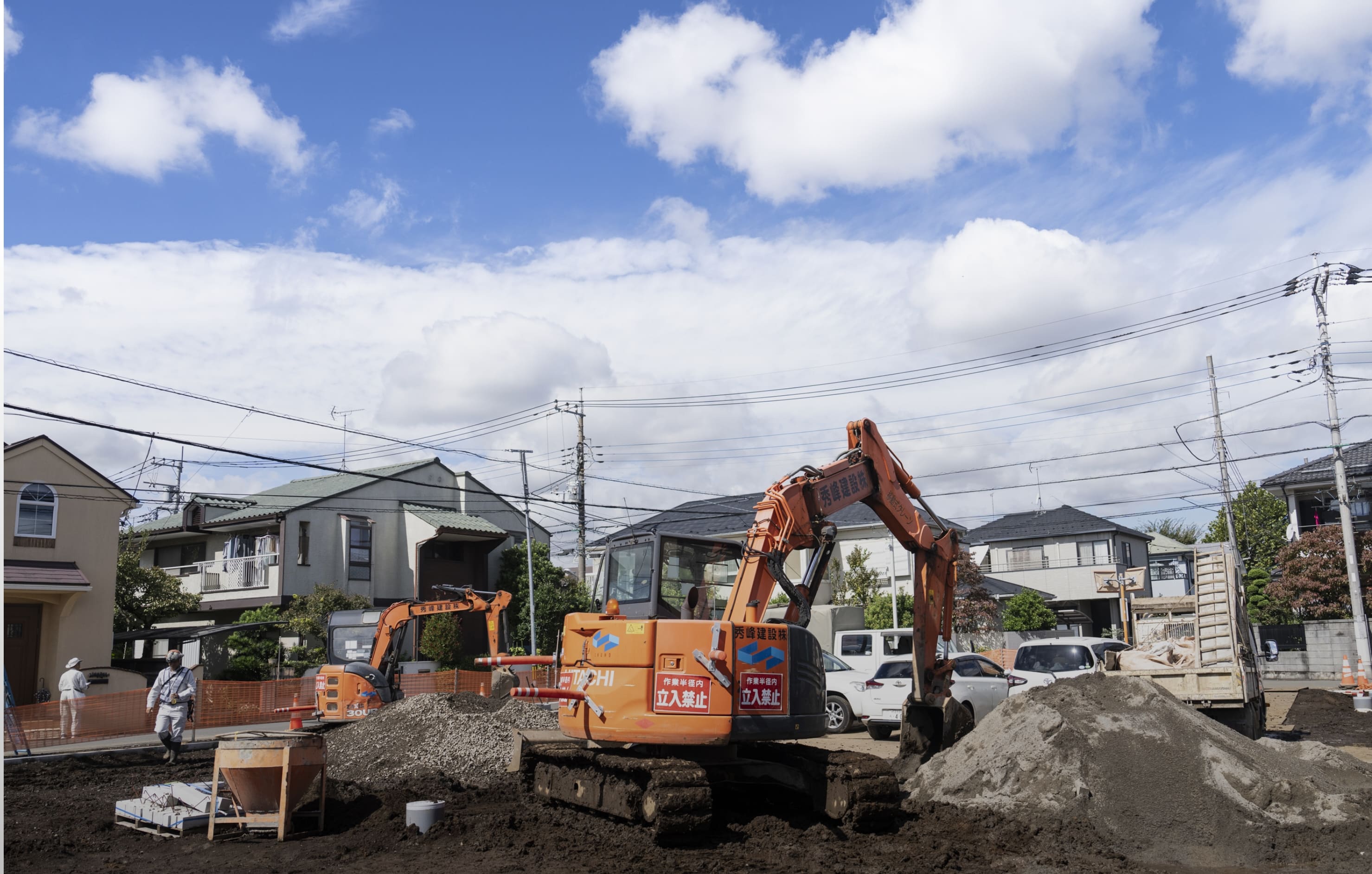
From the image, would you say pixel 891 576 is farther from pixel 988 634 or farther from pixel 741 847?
pixel 741 847

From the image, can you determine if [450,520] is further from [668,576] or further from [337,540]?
[668,576]

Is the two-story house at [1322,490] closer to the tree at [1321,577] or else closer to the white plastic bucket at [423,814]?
the tree at [1321,577]

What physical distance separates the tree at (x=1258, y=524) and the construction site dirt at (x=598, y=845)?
3912 centimetres

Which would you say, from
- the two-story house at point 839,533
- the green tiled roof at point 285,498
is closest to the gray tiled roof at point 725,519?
the two-story house at point 839,533

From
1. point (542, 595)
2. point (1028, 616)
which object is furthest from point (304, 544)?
point (1028, 616)

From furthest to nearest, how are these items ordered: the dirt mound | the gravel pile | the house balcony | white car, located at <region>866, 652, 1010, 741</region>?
the house balcony → white car, located at <region>866, 652, 1010, 741</region> → the gravel pile → the dirt mound

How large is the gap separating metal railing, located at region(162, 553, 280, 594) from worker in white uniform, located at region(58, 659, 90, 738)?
1281 cm

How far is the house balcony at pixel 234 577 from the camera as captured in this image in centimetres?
3297

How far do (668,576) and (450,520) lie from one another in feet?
91.8

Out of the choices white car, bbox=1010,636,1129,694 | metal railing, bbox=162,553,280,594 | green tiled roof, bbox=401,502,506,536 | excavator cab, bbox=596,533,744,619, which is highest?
green tiled roof, bbox=401,502,506,536

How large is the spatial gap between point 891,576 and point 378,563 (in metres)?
17.2

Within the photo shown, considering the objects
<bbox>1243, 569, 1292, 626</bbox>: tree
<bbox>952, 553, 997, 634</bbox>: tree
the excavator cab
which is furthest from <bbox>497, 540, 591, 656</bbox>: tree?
<bbox>1243, 569, 1292, 626</bbox>: tree

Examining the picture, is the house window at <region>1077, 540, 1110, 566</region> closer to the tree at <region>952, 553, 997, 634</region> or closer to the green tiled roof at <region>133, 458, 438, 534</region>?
the tree at <region>952, 553, 997, 634</region>

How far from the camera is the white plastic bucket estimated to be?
9.64 meters
